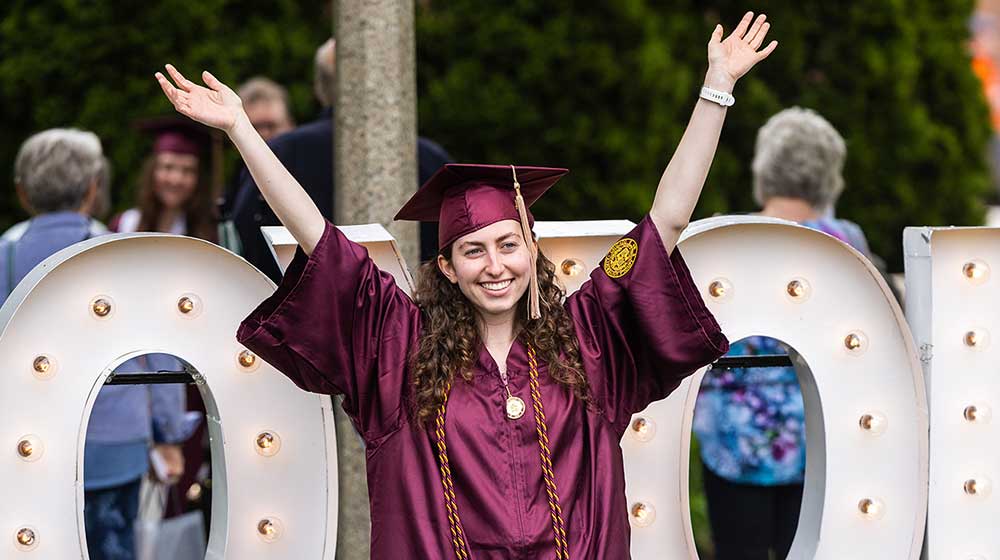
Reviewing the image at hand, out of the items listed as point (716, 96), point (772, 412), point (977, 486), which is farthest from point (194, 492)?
point (716, 96)

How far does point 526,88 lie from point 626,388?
4003mm

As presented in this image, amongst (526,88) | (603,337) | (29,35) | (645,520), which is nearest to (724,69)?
(603,337)

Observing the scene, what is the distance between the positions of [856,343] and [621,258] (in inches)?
33.1

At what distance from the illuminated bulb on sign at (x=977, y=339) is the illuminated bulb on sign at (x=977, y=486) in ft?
1.12

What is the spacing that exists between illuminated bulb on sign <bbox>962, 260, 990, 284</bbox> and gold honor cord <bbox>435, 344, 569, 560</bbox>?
1337mm

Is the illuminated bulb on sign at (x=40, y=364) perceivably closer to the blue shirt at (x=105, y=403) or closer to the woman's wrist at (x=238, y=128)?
the woman's wrist at (x=238, y=128)

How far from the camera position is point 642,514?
3.61 meters

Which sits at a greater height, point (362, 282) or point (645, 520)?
point (362, 282)

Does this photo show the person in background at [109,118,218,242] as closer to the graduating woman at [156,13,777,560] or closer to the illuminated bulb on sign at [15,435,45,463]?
the illuminated bulb on sign at [15,435,45,463]

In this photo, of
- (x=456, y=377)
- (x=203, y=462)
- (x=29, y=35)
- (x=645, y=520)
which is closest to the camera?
(x=456, y=377)

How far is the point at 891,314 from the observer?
3.73 metres

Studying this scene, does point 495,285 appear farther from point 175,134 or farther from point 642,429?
point 175,134

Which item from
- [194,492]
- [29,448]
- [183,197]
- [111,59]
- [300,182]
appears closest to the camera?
[29,448]

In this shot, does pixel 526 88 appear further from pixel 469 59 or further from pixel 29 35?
pixel 29 35
